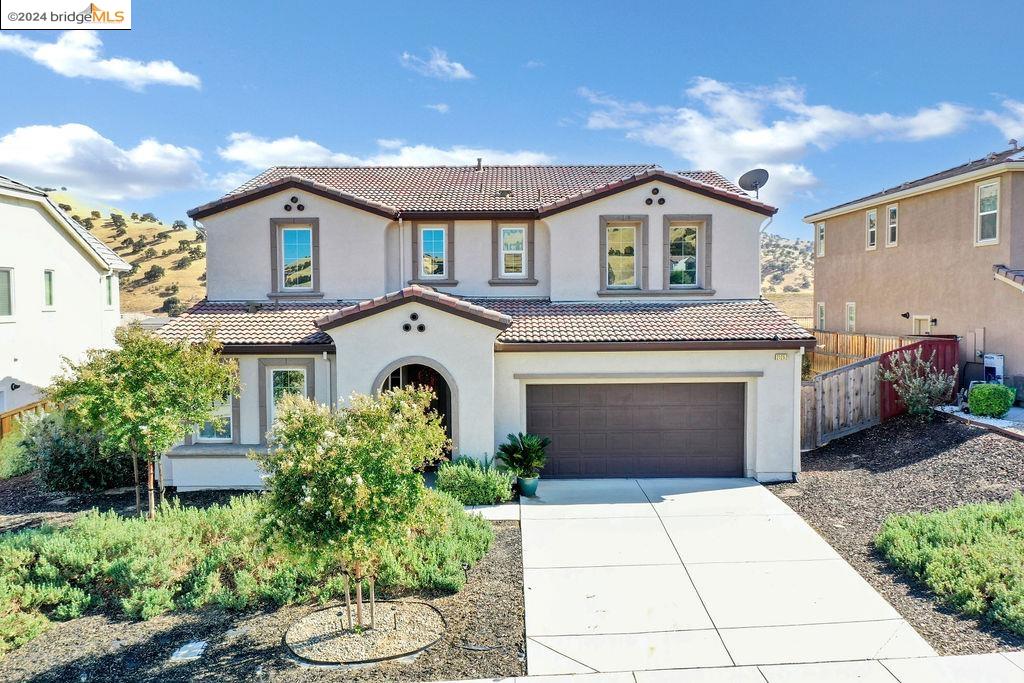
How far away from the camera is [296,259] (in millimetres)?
16719

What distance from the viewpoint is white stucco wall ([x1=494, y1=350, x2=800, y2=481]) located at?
14539 mm

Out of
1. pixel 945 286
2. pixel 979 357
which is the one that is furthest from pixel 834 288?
pixel 979 357

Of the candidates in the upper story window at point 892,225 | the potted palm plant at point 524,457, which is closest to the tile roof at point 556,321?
the potted palm plant at point 524,457

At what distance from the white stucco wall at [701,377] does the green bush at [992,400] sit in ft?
17.3

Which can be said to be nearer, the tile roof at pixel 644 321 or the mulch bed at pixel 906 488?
the mulch bed at pixel 906 488

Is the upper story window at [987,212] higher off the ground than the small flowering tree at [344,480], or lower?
higher

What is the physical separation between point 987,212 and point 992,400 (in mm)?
6530

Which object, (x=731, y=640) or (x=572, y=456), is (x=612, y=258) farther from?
(x=731, y=640)

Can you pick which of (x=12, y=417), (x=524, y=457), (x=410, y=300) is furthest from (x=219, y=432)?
(x=12, y=417)

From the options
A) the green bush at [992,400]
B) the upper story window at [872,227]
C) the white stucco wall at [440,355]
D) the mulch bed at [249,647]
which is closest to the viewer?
the mulch bed at [249,647]

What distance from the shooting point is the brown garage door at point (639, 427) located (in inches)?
585

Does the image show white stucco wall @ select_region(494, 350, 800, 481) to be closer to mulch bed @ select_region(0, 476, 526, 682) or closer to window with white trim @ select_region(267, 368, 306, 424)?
window with white trim @ select_region(267, 368, 306, 424)

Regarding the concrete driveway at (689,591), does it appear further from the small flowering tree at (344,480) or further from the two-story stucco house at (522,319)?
the small flowering tree at (344,480)

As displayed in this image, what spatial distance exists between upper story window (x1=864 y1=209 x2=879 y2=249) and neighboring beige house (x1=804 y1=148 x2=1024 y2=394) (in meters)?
0.04
